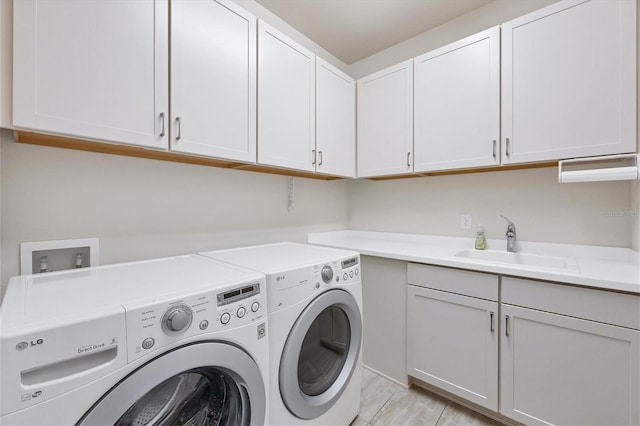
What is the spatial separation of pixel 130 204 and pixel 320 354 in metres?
1.23

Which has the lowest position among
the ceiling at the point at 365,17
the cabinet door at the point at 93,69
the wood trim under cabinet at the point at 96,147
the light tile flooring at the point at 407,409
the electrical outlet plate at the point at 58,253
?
the light tile flooring at the point at 407,409

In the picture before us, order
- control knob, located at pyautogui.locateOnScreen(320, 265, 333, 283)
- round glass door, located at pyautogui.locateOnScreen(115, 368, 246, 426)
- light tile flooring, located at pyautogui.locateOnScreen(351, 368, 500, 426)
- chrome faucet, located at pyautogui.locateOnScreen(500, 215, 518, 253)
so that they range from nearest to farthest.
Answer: round glass door, located at pyautogui.locateOnScreen(115, 368, 246, 426), control knob, located at pyautogui.locateOnScreen(320, 265, 333, 283), light tile flooring, located at pyautogui.locateOnScreen(351, 368, 500, 426), chrome faucet, located at pyautogui.locateOnScreen(500, 215, 518, 253)

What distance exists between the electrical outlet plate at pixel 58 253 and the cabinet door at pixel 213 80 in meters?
0.59

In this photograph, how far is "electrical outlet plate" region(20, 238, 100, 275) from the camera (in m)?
1.09

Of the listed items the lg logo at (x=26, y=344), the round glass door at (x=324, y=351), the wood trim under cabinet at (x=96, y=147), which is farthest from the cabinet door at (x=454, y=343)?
the lg logo at (x=26, y=344)

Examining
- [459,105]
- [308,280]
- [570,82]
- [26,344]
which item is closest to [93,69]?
[26,344]

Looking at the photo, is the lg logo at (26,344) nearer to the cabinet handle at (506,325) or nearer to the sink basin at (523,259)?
the cabinet handle at (506,325)

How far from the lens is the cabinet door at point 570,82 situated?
133cm

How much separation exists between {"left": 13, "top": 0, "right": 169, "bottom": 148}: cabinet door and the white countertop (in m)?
1.52

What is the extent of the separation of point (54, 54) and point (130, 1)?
371 mm

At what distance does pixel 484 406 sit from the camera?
1486mm

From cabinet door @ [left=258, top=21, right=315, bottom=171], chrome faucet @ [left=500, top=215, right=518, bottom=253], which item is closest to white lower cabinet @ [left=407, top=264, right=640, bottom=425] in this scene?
chrome faucet @ [left=500, top=215, right=518, bottom=253]

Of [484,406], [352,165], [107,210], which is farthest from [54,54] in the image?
[484,406]

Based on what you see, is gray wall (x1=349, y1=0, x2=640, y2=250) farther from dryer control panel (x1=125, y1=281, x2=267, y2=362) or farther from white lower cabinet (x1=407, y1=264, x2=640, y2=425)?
dryer control panel (x1=125, y1=281, x2=267, y2=362)
